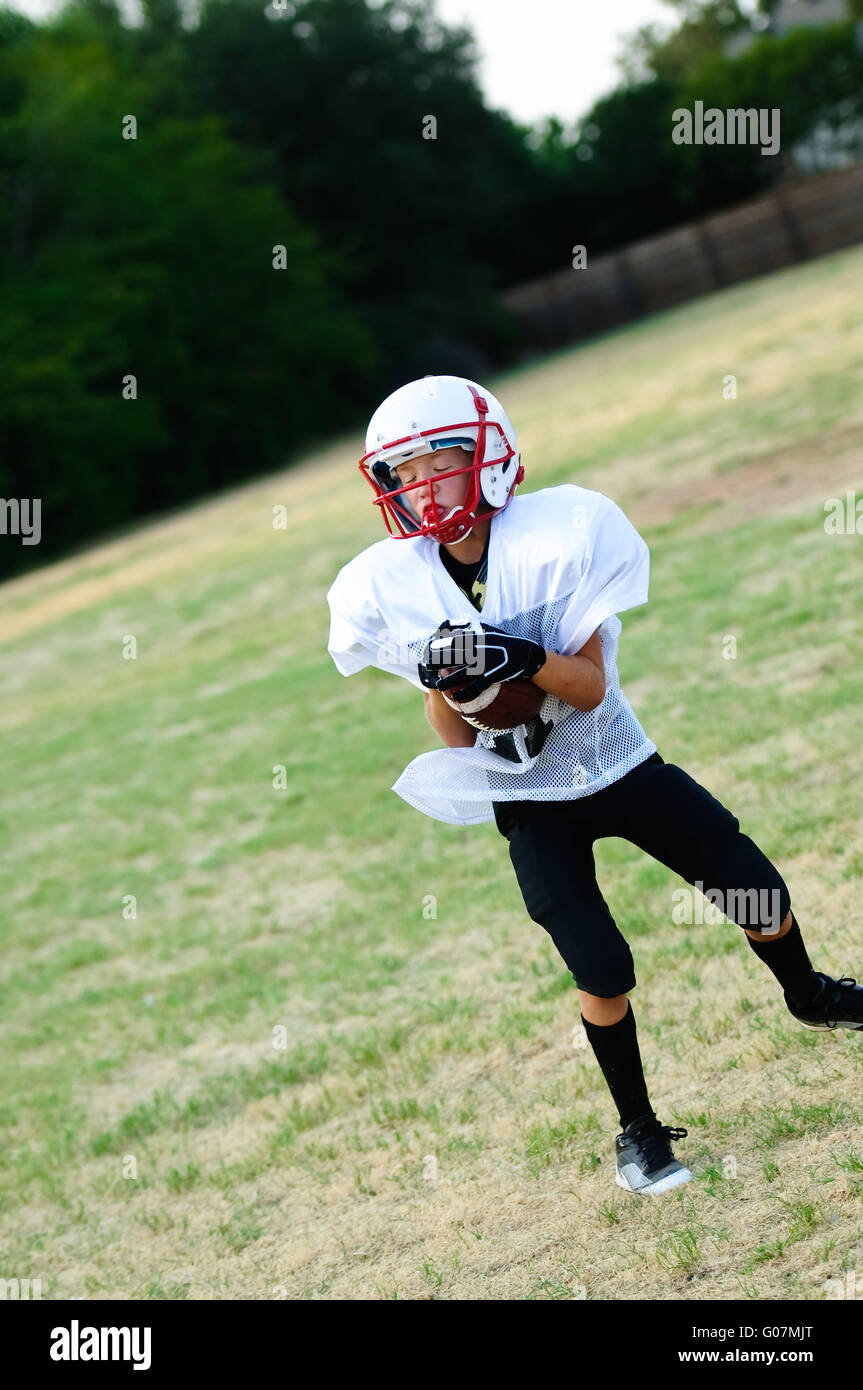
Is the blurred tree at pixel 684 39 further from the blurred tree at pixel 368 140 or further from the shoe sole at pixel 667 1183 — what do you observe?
the shoe sole at pixel 667 1183

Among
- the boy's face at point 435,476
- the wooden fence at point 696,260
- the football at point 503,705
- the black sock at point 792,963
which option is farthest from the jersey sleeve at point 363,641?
the wooden fence at point 696,260

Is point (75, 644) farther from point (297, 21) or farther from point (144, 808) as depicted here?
point (297, 21)

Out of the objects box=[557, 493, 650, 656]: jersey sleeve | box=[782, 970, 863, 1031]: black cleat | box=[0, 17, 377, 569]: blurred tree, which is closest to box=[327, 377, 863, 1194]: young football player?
box=[557, 493, 650, 656]: jersey sleeve

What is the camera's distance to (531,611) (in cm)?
309

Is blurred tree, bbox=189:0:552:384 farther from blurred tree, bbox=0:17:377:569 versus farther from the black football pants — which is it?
the black football pants

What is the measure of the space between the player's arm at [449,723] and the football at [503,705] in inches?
2.8

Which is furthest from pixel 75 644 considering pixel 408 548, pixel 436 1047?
pixel 408 548

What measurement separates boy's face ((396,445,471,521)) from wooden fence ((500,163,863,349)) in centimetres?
3190

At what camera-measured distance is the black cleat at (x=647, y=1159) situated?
3.12 m

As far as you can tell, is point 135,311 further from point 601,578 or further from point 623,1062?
point 623,1062

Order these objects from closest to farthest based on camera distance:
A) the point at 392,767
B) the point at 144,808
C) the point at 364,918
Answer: the point at 364,918 < the point at 392,767 < the point at 144,808

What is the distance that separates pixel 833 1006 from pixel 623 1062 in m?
0.54

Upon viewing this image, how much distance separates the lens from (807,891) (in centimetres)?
429
